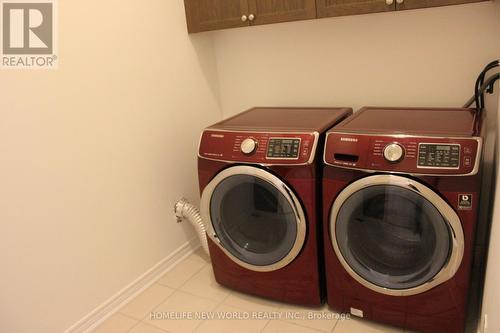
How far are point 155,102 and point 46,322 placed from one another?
45.3 inches

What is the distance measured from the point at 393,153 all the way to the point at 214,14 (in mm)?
1229

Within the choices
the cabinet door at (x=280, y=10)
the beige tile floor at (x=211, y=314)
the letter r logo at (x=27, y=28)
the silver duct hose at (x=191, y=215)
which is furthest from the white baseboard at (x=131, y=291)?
the cabinet door at (x=280, y=10)

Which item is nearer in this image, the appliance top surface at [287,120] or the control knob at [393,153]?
the control knob at [393,153]

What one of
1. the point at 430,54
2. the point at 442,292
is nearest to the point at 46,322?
the point at 442,292

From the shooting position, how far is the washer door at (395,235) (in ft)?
4.74

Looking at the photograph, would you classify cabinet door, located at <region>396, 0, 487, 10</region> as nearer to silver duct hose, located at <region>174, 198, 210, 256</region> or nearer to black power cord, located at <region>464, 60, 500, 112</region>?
black power cord, located at <region>464, 60, 500, 112</region>

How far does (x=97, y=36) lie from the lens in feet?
5.85

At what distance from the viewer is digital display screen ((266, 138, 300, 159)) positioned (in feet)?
5.35

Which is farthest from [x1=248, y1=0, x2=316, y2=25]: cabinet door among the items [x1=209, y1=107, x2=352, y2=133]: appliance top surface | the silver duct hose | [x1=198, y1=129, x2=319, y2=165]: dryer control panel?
the silver duct hose

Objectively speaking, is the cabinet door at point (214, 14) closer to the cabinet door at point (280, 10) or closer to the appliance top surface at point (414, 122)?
the cabinet door at point (280, 10)

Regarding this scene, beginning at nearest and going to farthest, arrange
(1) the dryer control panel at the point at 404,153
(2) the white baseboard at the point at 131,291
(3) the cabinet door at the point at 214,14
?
(1) the dryer control panel at the point at 404,153 → (2) the white baseboard at the point at 131,291 → (3) the cabinet door at the point at 214,14

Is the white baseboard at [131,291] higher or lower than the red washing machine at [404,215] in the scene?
lower

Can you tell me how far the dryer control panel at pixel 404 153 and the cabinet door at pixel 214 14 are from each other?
85 cm

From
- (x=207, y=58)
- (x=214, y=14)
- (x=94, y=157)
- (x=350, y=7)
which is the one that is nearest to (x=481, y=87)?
(x=350, y=7)
